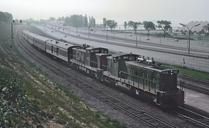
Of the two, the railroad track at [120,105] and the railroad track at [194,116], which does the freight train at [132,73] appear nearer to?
the railroad track at [194,116]

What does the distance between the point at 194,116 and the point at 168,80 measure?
12.0 ft

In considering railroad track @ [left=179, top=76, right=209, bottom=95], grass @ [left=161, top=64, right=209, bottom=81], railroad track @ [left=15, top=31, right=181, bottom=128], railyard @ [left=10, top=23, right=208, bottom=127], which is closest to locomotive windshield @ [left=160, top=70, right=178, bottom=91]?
railyard @ [left=10, top=23, right=208, bottom=127]

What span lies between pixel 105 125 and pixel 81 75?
992 inches

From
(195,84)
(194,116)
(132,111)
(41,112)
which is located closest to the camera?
(41,112)

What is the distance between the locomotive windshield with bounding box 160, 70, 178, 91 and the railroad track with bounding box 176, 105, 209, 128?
210 centimetres

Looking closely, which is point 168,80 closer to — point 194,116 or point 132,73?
point 194,116

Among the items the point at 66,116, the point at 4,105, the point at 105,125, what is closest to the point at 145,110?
the point at 105,125

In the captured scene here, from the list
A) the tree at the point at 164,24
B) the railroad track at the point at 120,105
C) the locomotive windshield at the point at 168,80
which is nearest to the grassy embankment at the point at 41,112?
the railroad track at the point at 120,105

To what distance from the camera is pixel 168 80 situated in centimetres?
3094

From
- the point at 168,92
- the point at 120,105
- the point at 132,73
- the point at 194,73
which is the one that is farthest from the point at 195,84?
the point at 120,105

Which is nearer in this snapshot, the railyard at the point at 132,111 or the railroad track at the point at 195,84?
the railyard at the point at 132,111

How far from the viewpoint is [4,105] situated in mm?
19688

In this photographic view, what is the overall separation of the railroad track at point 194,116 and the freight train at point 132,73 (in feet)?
2.63

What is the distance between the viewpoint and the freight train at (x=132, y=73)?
3083 cm
